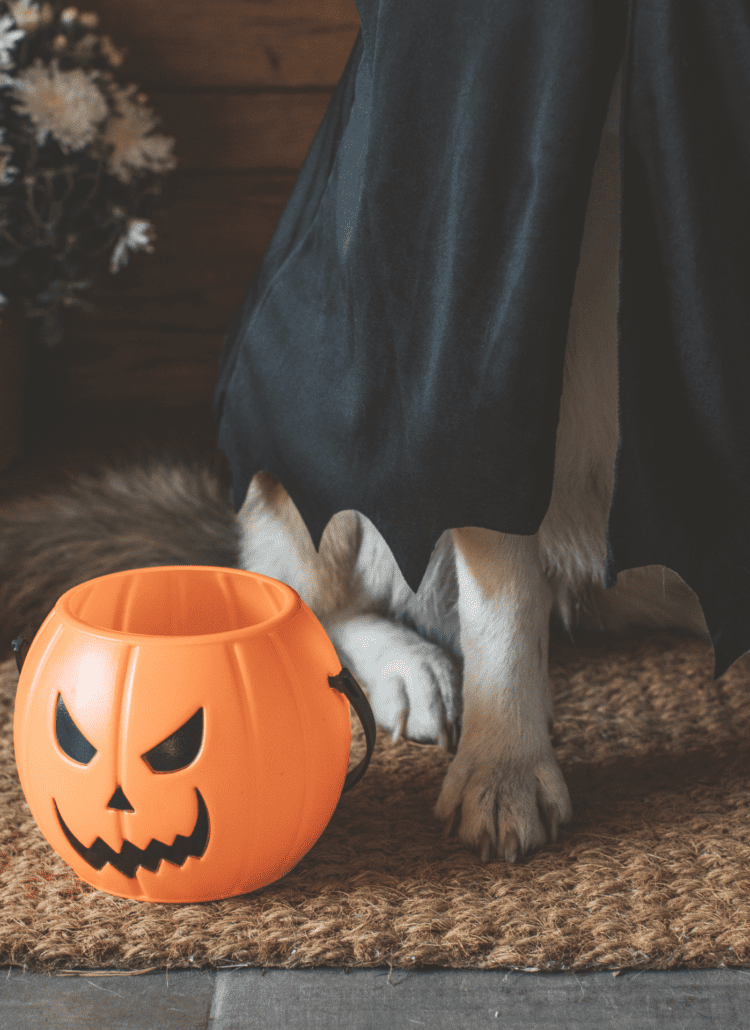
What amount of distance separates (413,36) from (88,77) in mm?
1146

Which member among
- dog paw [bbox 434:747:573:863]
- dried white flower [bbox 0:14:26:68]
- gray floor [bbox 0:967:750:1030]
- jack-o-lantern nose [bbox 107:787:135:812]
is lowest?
gray floor [bbox 0:967:750:1030]

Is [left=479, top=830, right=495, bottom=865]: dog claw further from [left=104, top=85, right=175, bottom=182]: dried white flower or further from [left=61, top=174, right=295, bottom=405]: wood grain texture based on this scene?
[left=61, top=174, right=295, bottom=405]: wood grain texture

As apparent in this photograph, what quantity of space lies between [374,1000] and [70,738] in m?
0.28

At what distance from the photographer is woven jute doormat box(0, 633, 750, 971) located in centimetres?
69

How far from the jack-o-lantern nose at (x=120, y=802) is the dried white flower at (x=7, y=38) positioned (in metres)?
1.33

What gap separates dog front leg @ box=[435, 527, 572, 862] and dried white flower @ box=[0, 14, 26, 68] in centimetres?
121

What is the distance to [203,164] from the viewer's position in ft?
6.52

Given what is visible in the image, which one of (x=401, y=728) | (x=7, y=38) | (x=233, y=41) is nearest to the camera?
(x=401, y=728)

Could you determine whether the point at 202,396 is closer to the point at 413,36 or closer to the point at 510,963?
the point at 413,36

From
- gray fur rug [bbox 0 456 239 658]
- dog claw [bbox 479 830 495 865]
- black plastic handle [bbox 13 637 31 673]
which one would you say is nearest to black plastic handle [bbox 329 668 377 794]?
dog claw [bbox 479 830 495 865]

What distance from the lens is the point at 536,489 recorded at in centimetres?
76

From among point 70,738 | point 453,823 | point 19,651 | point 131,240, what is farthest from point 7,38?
point 453,823

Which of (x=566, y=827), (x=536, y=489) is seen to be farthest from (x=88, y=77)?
(x=566, y=827)

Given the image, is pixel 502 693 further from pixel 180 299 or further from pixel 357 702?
pixel 180 299
